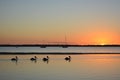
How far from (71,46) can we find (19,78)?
4879 inches

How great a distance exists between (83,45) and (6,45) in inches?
1498

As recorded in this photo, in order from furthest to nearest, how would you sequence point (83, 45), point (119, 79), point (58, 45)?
point (83, 45) → point (58, 45) → point (119, 79)

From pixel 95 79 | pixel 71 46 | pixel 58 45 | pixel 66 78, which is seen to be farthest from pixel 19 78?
pixel 71 46

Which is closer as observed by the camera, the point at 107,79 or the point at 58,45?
the point at 107,79

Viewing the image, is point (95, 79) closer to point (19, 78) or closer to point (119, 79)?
point (119, 79)

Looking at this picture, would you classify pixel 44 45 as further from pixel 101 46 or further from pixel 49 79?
pixel 49 79

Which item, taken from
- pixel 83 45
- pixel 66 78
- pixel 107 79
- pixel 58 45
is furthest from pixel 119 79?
pixel 83 45

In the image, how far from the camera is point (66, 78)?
90.4ft

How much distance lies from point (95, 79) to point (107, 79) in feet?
3.56

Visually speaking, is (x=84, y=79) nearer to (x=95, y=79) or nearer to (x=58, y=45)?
(x=95, y=79)

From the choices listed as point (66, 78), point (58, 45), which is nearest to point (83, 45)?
point (58, 45)

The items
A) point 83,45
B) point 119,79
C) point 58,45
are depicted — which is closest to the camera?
point 119,79

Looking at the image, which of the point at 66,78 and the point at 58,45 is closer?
the point at 66,78

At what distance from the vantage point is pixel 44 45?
14262 cm
